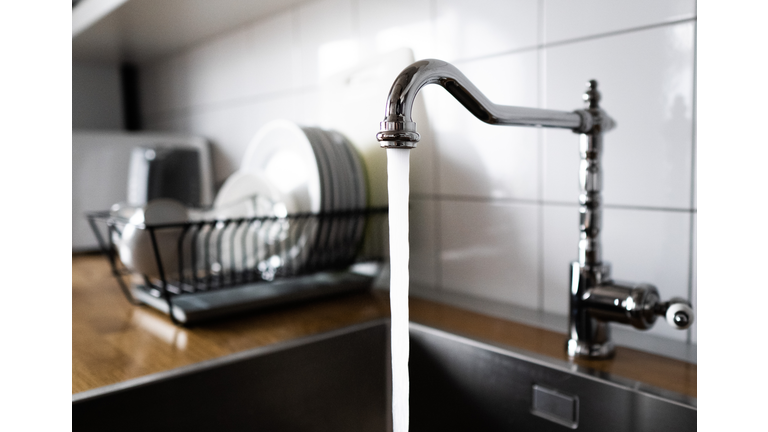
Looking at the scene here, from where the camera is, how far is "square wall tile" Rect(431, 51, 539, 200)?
77 cm

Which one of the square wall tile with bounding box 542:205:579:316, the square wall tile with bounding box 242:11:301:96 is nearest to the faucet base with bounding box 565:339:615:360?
the square wall tile with bounding box 542:205:579:316

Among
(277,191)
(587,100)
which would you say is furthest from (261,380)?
(587,100)

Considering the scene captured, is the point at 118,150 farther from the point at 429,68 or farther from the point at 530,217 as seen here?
the point at 429,68

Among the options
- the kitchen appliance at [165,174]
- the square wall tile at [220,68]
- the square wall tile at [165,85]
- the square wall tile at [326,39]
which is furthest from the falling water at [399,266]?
the square wall tile at [165,85]

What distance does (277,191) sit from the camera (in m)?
0.91

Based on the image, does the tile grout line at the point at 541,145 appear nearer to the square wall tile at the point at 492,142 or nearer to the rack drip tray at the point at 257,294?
the square wall tile at the point at 492,142

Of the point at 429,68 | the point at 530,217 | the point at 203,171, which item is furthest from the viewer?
the point at 203,171

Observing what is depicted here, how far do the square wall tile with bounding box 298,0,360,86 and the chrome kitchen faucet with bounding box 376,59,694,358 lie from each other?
1.77ft

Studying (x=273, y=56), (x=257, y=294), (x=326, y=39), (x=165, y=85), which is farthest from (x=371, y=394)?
(x=165, y=85)

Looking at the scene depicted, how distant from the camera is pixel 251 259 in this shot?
3.17ft

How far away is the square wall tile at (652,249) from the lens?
63 cm

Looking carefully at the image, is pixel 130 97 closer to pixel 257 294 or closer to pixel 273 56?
pixel 273 56

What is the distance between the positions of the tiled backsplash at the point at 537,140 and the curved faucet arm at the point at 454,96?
0.39ft
